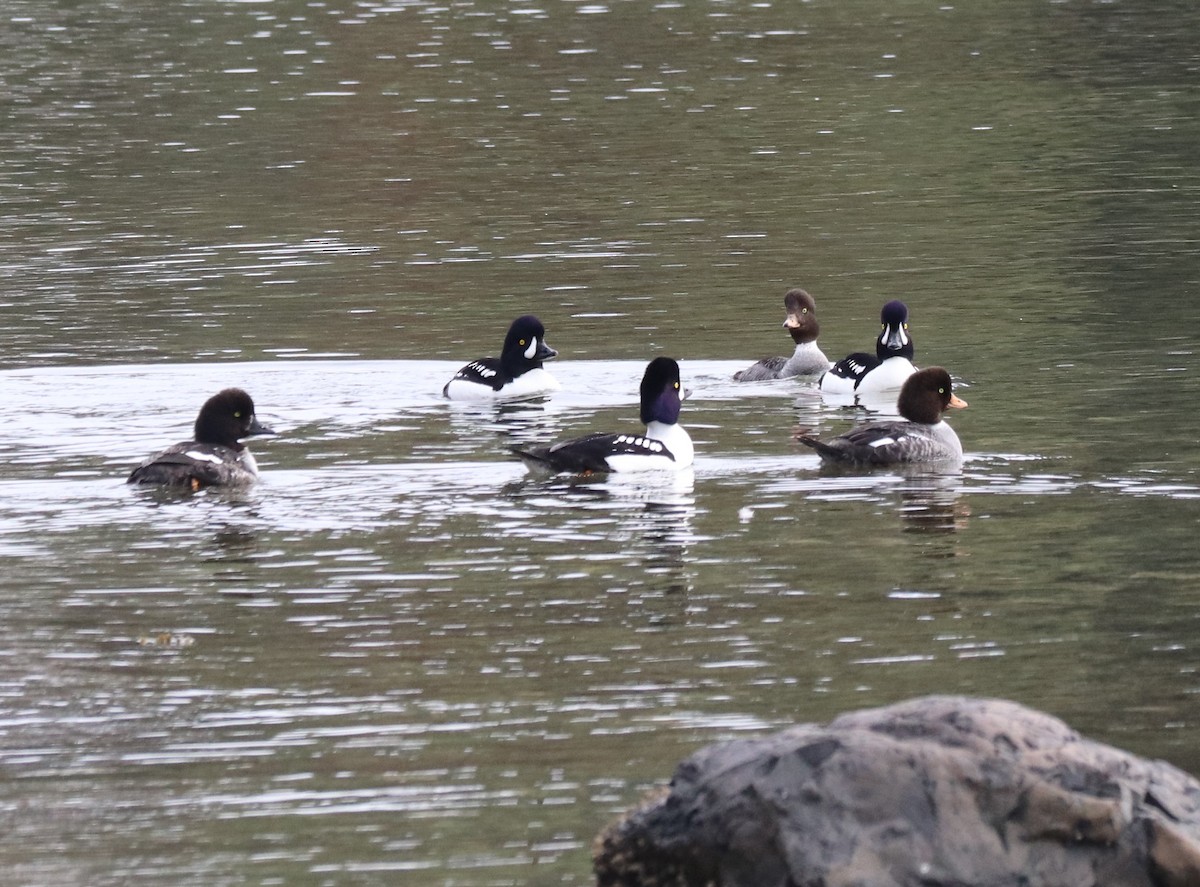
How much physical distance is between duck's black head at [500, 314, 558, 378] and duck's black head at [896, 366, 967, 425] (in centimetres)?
406

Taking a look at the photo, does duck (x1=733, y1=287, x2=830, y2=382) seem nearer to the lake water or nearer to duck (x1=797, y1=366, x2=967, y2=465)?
the lake water

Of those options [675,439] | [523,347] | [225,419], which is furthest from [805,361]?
[225,419]

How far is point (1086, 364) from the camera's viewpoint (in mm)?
20484

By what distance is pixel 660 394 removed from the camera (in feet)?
55.8

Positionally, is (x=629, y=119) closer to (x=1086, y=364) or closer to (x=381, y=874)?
(x=1086, y=364)

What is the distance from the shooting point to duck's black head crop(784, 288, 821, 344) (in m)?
21.7

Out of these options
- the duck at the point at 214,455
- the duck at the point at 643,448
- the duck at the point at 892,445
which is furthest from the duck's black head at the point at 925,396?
the duck at the point at 214,455

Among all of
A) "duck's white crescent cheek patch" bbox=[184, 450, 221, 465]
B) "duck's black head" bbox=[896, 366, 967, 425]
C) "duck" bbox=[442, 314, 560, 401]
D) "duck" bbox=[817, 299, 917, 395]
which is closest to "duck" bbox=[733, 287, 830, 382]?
"duck" bbox=[817, 299, 917, 395]

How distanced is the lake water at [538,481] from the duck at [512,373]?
0.25 metres

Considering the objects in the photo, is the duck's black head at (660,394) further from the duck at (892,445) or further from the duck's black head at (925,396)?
the duck's black head at (925,396)

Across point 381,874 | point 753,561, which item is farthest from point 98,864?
point 753,561

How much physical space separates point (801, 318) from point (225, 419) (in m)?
7.02

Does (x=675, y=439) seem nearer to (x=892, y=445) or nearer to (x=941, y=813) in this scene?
(x=892, y=445)

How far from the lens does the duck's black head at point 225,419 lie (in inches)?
661
